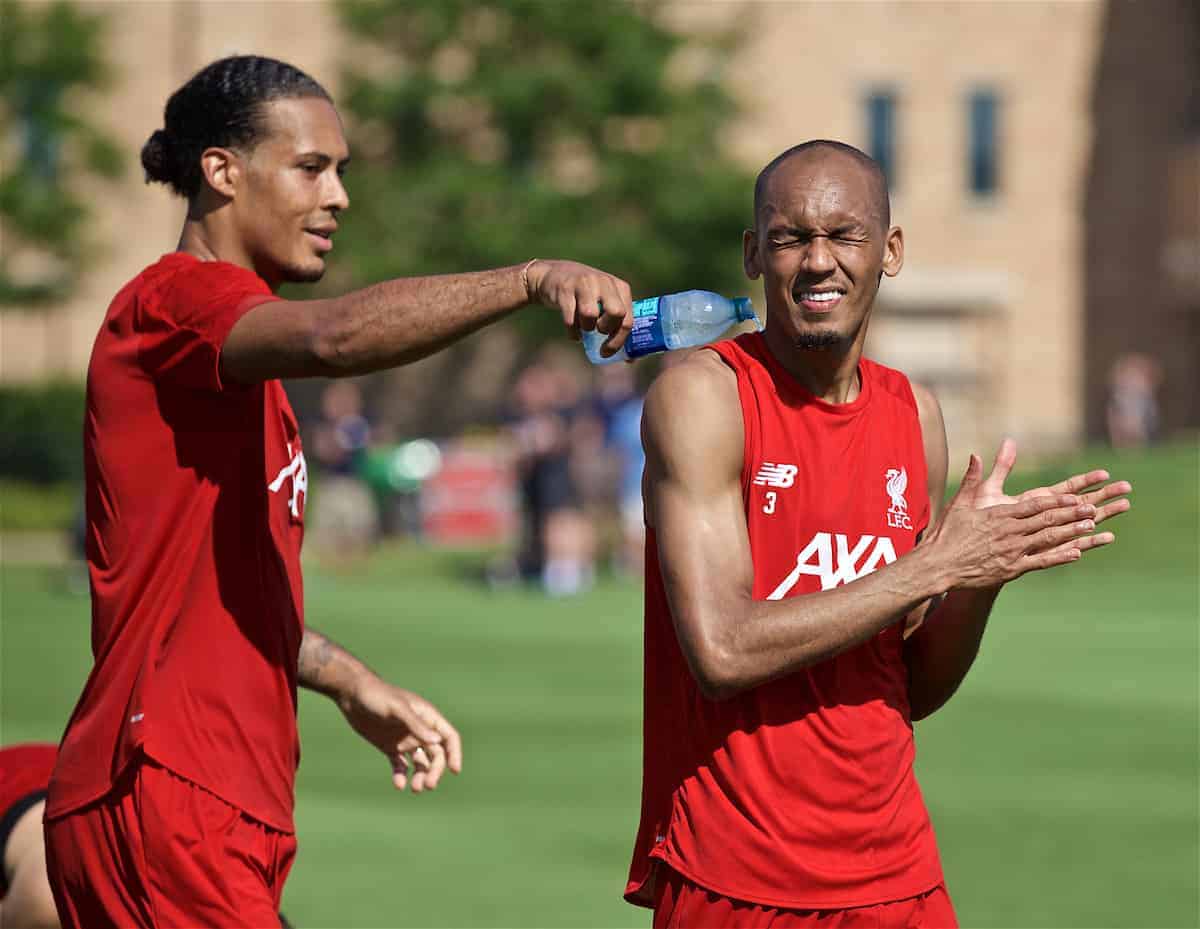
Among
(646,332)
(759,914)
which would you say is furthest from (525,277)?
(759,914)

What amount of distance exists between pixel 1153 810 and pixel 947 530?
248 inches

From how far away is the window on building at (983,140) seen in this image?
160ft

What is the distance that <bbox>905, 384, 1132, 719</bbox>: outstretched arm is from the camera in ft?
13.8

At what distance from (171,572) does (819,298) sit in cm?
141

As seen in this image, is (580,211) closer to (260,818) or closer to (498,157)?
(498,157)

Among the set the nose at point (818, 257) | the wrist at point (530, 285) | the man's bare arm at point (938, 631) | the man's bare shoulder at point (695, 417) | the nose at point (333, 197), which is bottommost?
the man's bare arm at point (938, 631)

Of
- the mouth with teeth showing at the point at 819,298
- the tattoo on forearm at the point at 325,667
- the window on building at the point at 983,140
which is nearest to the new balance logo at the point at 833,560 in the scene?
the mouth with teeth showing at the point at 819,298

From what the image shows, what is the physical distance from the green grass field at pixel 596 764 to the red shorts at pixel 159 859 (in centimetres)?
380

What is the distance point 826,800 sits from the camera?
13.6 feet

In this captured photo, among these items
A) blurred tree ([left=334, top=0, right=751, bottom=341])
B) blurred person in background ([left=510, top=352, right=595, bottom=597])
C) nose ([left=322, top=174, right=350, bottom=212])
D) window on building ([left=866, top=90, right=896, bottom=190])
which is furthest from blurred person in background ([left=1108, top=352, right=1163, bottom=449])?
nose ([left=322, top=174, right=350, bottom=212])

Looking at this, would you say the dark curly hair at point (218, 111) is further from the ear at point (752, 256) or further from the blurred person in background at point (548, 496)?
the blurred person in background at point (548, 496)

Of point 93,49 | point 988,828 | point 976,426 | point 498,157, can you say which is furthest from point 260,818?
point 976,426

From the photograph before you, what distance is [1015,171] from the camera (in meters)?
48.8

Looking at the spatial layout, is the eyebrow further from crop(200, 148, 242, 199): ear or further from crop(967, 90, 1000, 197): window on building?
crop(967, 90, 1000, 197): window on building
